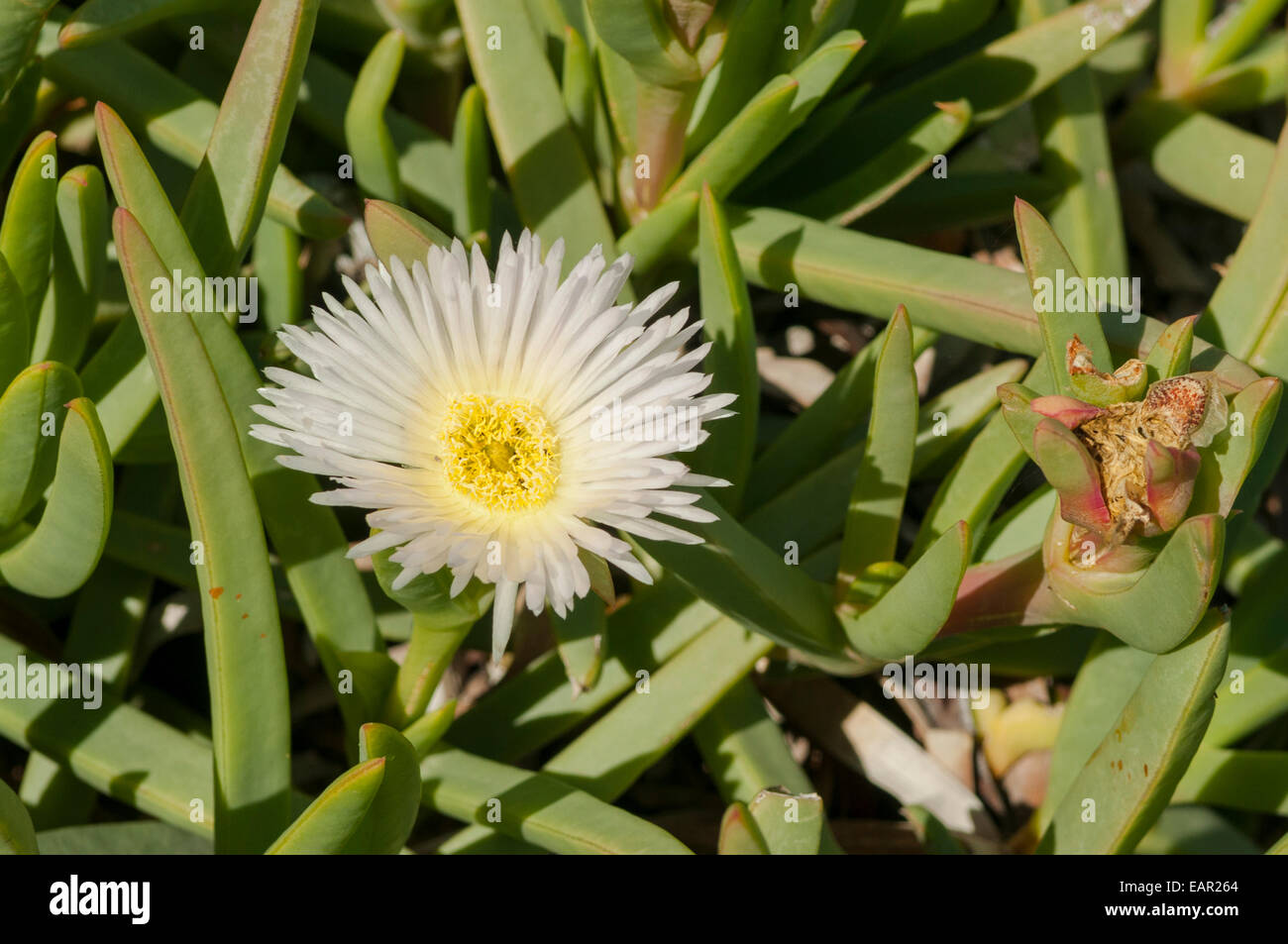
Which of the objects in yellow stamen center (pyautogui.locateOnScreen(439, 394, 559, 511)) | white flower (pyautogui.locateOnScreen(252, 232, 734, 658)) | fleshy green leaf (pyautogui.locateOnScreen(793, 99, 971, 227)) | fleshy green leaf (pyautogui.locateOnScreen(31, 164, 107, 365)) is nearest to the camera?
white flower (pyautogui.locateOnScreen(252, 232, 734, 658))

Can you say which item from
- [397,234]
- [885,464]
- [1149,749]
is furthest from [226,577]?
[1149,749]

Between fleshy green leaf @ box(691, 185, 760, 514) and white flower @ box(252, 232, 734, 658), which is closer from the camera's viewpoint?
white flower @ box(252, 232, 734, 658)

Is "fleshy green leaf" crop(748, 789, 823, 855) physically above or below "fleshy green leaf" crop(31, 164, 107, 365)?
below

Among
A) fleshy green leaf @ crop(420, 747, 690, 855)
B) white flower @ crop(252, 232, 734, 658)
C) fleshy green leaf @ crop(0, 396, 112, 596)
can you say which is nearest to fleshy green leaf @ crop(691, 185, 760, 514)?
white flower @ crop(252, 232, 734, 658)

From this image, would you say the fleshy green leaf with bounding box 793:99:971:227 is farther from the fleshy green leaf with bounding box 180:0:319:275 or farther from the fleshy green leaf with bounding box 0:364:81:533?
the fleshy green leaf with bounding box 0:364:81:533

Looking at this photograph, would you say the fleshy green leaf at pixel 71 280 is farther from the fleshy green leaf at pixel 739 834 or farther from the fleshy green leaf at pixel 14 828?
the fleshy green leaf at pixel 739 834

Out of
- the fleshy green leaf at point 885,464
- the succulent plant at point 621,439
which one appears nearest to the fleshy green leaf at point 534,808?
the succulent plant at point 621,439

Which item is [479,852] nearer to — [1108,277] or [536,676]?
[536,676]

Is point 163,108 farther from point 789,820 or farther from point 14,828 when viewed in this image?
point 789,820
